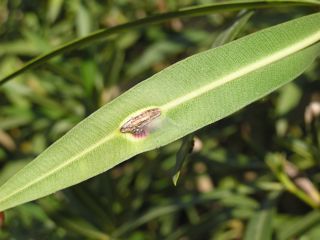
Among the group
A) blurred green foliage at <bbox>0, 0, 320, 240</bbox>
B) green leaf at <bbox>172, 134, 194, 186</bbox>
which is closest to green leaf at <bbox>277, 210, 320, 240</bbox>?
blurred green foliage at <bbox>0, 0, 320, 240</bbox>

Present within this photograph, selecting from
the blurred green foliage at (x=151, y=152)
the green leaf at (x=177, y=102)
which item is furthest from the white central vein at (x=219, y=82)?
the blurred green foliage at (x=151, y=152)

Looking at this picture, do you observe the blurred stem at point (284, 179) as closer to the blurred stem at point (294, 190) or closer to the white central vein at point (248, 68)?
the blurred stem at point (294, 190)

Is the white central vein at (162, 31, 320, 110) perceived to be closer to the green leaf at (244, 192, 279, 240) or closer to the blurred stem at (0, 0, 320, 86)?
the blurred stem at (0, 0, 320, 86)

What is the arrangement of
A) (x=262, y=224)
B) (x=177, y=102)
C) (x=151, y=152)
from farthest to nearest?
(x=151, y=152)
(x=262, y=224)
(x=177, y=102)

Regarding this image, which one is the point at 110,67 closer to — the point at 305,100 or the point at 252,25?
the point at 252,25

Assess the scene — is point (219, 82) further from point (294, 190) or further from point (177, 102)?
point (294, 190)

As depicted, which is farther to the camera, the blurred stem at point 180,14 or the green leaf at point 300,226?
the green leaf at point 300,226

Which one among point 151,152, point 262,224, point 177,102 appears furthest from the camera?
point 151,152

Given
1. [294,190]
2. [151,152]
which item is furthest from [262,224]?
[151,152]
